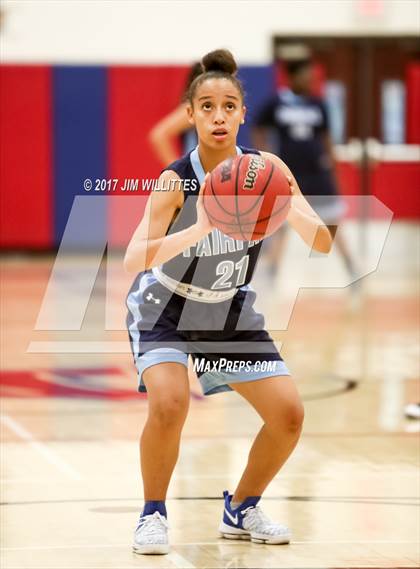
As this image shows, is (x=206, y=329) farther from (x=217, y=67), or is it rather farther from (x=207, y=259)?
(x=217, y=67)

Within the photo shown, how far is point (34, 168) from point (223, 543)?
920 cm

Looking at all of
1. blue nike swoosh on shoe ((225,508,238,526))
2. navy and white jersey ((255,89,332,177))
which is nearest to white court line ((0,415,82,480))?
blue nike swoosh on shoe ((225,508,238,526))

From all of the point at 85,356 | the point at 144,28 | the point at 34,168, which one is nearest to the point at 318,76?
the point at 144,28

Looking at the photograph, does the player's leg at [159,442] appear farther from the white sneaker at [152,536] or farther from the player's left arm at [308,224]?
the player's left arm at [308,224]

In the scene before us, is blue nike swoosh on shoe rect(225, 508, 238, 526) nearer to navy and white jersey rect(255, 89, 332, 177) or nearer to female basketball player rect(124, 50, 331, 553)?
female basketball player rect(124, 50, 331, 553)

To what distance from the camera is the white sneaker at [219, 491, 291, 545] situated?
12.8 ft

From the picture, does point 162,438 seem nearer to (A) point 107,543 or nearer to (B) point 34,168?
(A) point 107,543

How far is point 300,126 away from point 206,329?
6.68 meters

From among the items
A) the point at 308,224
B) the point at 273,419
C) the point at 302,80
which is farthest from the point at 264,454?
the point at 302,80

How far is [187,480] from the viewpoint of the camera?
185 inches

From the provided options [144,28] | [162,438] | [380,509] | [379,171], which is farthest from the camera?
[379,171]

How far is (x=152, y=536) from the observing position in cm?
377

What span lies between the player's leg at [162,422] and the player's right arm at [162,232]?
0.35 meters

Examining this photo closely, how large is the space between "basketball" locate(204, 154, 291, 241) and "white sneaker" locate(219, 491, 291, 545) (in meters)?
0.95
